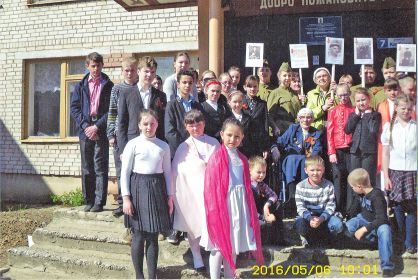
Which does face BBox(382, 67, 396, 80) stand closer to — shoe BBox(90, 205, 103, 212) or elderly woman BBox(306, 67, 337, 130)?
elderly woman BBox(306, 67, 337, 130)

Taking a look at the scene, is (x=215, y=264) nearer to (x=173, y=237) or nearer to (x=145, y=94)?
(x=173, y=237)

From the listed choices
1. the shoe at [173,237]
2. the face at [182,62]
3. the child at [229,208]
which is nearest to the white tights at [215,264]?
the child at [229,208]

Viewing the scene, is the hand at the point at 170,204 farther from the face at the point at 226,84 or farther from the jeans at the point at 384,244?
the jeans at the point at 384,244

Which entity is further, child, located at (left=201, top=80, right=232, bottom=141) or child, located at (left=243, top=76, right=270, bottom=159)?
child, located at (left=243, top=76, right=270, bottom=159)

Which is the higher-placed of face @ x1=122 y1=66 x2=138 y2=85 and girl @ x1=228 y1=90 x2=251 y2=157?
face @ x1=122 y1=66 x2=138 y2=85

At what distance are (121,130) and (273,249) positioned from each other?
6.16 feet

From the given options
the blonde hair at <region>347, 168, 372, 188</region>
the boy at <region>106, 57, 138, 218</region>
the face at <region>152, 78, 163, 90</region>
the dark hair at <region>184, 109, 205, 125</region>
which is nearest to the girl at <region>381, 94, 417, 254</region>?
the blonde hair at <region>347, 168, 372, 188</region>

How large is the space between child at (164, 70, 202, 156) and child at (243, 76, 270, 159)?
0.69 m

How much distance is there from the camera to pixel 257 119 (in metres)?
4.81

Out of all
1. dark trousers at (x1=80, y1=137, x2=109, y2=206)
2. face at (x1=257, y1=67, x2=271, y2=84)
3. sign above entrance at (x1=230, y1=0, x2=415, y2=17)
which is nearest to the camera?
dark trousers at (x1=80, y1=137, x2=109, y2=206)

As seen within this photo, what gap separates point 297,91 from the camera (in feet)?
18.8

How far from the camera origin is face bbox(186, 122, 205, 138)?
412cm

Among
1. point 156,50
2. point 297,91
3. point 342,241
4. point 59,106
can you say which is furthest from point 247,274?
point 59,106
